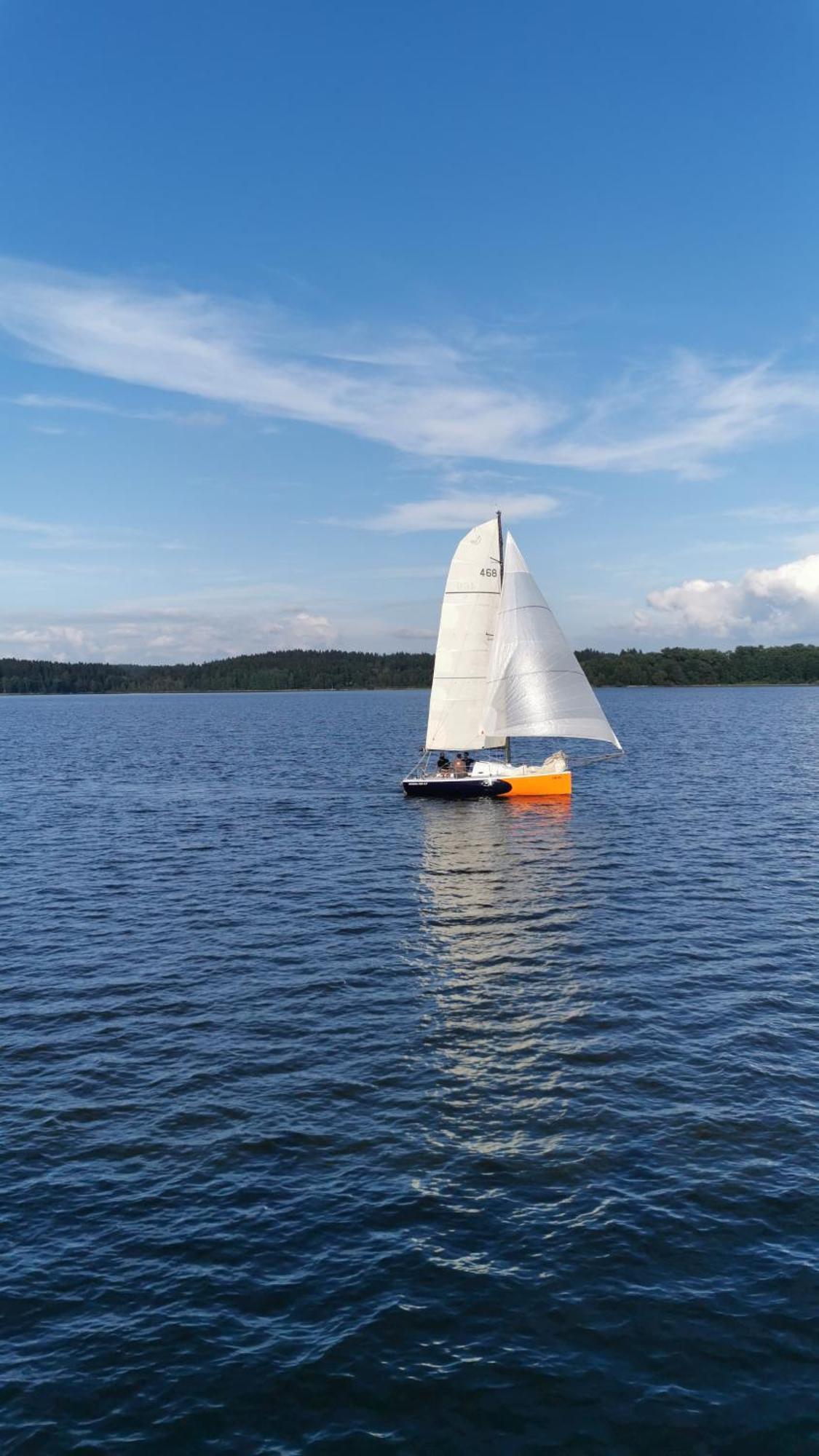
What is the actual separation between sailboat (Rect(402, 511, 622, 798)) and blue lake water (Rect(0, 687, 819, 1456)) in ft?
67.3

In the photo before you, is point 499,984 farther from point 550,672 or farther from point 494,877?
point 550,672

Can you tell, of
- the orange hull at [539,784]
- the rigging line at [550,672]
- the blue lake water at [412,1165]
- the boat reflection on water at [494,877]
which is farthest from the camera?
the orange hull at [539,784]

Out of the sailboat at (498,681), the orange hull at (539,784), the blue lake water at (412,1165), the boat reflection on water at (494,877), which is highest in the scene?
the sailboat at (498,681)

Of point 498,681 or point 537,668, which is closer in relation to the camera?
point 537,668

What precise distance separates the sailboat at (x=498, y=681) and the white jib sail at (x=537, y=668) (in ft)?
0.18

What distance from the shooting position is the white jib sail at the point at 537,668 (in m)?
61.2

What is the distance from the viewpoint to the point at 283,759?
343 feet

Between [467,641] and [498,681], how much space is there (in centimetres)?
398

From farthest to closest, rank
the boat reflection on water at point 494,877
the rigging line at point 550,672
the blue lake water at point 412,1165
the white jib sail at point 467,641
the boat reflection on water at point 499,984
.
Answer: the white jib sail at point 467,641
the rigging line at point 550,672
the boat reflection on water at point 494,877
the boat reflection on water at point 499,984
the blue lake water at point 412,1165

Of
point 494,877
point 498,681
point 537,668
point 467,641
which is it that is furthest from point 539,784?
point 494,877

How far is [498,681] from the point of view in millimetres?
62938

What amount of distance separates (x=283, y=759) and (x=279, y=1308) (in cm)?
9122

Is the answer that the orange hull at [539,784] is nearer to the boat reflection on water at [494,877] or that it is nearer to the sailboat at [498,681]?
the sailboat at [498,681]

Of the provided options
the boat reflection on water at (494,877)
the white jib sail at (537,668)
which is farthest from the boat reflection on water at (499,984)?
the white jib sail at (537,668)
